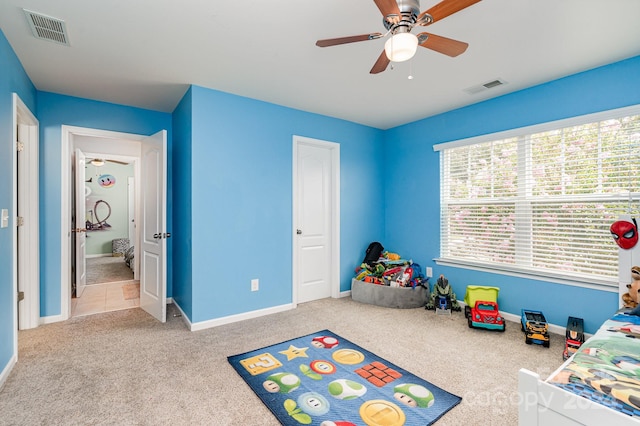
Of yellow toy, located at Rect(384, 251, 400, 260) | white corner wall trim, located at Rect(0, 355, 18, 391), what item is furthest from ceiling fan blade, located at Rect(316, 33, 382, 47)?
yellow toy, located at Rect(384, 251, 400, 260)

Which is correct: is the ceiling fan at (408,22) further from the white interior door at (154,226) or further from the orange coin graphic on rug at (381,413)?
the white interior door at (154,226)

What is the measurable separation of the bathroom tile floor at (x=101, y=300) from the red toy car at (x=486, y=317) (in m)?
4.06

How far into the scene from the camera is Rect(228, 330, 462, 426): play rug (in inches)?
71.1

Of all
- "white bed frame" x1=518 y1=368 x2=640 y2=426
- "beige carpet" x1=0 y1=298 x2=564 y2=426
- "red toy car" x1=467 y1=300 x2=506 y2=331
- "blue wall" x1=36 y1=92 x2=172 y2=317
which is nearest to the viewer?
"white bed frame" x1=518 y1=368 x2=640 y2=426

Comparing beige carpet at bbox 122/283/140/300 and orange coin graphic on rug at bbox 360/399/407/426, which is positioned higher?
orange coin graphic on rug at bbox 360/399/407/426

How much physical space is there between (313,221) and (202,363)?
227cm

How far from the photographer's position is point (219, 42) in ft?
7.80

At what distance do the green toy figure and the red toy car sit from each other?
0.46 meters

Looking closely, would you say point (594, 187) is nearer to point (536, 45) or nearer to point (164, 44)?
point (536, 45)

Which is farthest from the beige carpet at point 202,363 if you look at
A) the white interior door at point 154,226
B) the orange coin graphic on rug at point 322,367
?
the orange coin graphic on rug at point 322,367

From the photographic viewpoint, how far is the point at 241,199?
11.4ft

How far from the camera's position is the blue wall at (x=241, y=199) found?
10.6ft

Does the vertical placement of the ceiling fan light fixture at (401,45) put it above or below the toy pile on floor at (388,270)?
above

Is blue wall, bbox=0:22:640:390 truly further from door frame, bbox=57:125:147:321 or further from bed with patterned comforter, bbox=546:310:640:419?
bed with patterned comforter, bbox=546:310:640:419
